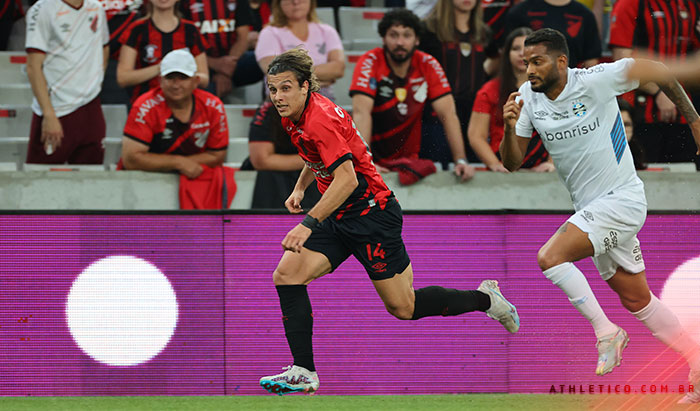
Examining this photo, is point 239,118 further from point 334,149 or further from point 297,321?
point 334,149

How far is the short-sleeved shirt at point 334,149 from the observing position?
552 centimetres

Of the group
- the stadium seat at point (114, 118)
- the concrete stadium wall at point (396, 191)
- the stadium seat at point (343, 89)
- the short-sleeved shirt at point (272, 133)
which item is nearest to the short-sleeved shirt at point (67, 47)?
the stadium seat at point (114, 118)

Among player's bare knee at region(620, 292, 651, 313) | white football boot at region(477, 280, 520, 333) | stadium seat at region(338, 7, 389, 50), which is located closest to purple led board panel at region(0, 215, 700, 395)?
white football boot at region(477, 280, 520, 333)

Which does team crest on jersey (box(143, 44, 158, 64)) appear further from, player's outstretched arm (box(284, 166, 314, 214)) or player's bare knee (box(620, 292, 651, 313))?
player's bare knee (box(620, 292, 651, 313))

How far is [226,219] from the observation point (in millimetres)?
7160

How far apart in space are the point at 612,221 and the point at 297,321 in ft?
6.50

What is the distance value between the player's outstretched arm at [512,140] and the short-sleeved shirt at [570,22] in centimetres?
241

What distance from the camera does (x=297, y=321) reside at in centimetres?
592

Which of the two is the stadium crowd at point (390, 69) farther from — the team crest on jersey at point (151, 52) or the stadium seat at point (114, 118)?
the stadium seat at point (114, 118)

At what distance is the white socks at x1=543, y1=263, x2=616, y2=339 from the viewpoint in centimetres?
612

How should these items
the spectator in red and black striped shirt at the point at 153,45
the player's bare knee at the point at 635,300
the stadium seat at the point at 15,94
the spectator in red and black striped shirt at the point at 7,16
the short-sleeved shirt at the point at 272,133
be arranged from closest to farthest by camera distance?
the player's bare knee at the point at 635,300 → the short-sleeved shirt at the point at 272,133 → the spectator in red and black striped shirt at the point at 153,45 → the stadium seat at the point at 15,94 → the spectator in red and black striped shirt at the point at 7,16

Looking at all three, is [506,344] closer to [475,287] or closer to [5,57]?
[475,287]

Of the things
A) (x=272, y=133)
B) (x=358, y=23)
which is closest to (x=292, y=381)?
(x=272, y=133)

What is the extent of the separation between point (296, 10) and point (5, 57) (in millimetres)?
3421
